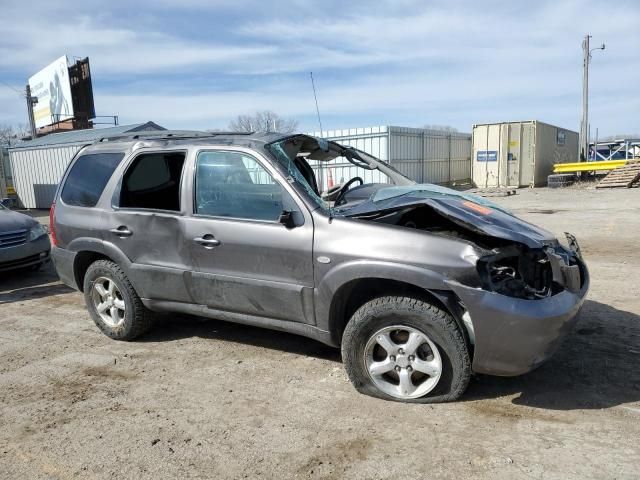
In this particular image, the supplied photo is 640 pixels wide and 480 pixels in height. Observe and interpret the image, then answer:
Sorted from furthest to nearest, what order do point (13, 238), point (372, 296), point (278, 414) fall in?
point (13, 238) → point (372, 296) → point (278, 414)

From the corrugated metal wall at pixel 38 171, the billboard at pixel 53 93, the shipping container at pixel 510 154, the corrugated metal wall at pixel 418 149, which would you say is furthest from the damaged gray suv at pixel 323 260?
the billboard at pixel 53 93

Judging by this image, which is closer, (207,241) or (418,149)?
(207,241)

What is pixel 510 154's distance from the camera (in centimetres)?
2442

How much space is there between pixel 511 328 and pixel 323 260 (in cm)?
127

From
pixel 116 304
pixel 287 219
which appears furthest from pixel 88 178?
pixel 287 219

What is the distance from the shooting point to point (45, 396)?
12.4 feet

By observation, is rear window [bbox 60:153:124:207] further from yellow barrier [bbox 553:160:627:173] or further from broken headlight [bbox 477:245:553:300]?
yellow barrier [bbox 553:160:627:173]

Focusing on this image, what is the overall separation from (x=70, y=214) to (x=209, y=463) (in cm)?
311

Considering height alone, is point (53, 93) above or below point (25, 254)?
above

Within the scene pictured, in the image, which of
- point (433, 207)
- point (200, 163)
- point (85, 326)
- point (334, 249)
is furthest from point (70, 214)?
point (433, 207)

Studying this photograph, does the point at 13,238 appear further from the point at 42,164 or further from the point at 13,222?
the point at 42,164

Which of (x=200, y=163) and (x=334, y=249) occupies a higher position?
(x=200, y=163)

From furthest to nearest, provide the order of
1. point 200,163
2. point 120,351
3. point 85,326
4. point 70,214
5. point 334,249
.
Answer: point 85,326
point 70,214
point 120,351
point 200,163
point 334,249

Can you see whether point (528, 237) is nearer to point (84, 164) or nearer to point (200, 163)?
point (200, 163)
